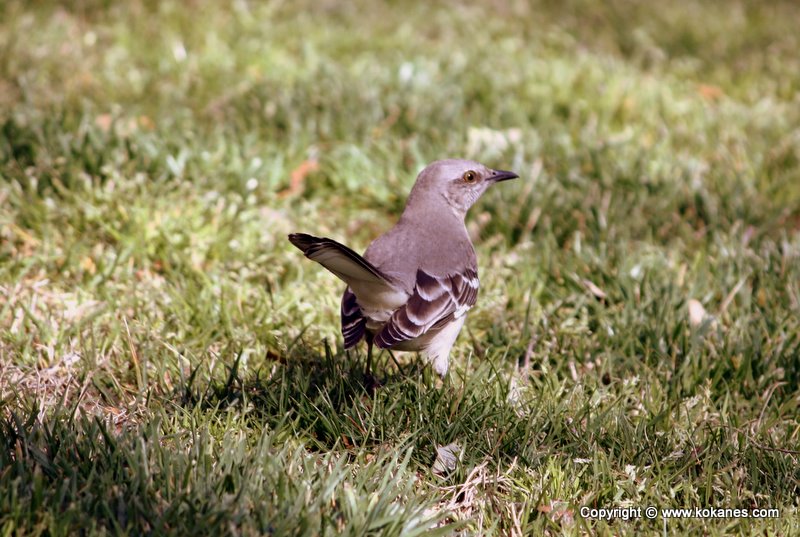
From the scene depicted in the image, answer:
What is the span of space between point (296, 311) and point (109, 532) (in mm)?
2279

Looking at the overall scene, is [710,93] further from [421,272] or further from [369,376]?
[369,376]

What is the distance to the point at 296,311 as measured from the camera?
210 inches

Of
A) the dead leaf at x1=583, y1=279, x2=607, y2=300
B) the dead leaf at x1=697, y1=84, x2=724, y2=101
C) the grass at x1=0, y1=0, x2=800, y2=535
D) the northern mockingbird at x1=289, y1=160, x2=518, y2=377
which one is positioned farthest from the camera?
the dead leaf at x1=697, y1=84, x2=724, y2=101

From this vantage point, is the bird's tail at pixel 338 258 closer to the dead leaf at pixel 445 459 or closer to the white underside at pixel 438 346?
the white underside at pixel 438 346

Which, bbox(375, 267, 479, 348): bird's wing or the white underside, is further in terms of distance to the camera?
the white underside

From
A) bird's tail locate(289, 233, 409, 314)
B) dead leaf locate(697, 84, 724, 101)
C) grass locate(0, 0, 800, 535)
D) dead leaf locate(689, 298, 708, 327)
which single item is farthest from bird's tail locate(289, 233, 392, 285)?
dead leaf locate(697, 84, 724, 101)

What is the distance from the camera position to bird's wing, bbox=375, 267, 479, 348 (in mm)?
4223

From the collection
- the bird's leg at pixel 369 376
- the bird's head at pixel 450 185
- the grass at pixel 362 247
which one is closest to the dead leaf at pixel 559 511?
the grass at pixel 362 247

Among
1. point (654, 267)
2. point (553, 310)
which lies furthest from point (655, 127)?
point (553, 310)

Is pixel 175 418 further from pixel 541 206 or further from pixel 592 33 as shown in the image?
pixel 592 33

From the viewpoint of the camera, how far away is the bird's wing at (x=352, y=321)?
13.9ft

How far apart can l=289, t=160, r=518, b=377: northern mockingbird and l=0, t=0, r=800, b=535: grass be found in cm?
24

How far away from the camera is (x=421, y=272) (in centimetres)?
454

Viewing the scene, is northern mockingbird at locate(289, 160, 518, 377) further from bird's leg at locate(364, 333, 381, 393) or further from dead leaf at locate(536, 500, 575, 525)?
dead leaf at locate(536, 500, 575, 525)
